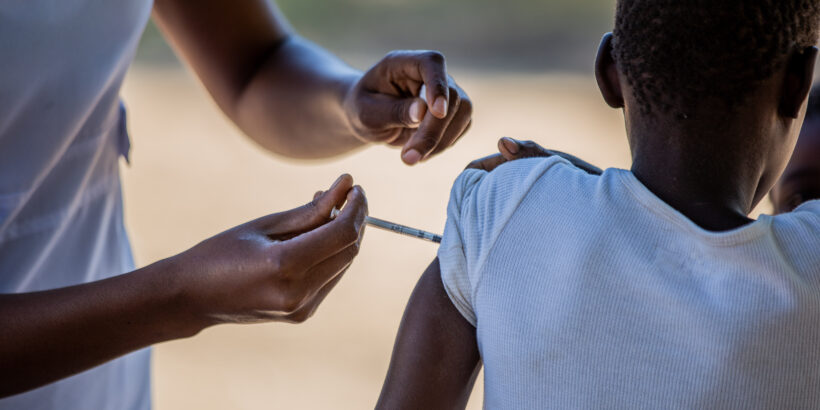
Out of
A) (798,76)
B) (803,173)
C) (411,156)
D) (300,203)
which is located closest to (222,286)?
(411,156)

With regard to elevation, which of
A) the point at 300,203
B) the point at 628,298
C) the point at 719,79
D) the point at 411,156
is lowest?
the point at 300,203

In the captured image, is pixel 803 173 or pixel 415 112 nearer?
pixel 415 112

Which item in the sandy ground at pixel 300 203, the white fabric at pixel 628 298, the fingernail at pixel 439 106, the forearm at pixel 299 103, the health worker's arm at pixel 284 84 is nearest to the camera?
the white fabric at pixel 628 298

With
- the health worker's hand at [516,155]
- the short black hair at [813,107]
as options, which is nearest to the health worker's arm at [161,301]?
the health worker's hand at [516,155]

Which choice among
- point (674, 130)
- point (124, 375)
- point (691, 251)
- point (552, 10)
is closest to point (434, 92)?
point (674, 130)

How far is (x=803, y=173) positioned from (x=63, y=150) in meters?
1.48

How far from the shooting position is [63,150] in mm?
1131

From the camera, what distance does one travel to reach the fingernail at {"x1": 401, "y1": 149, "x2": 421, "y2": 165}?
122cm

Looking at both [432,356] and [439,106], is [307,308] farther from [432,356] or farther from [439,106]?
[439,106]

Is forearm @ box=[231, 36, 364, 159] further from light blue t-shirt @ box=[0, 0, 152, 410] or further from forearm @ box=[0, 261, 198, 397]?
forearm @ box=[0, 261, 198, 397]

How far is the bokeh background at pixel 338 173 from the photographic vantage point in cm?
288

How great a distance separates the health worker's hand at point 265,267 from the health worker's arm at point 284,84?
0.35 meters

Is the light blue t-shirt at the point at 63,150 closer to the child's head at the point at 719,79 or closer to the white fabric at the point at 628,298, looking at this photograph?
the white fabric at the point at 628,298

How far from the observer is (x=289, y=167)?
4324 mm
